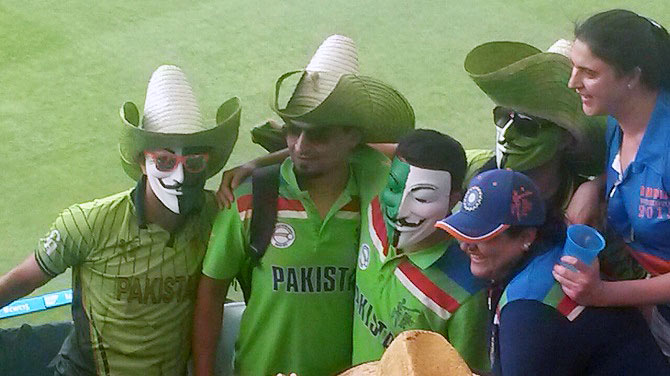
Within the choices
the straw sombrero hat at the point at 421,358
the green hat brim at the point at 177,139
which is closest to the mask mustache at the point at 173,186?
the green hat brim at the point at 177,139

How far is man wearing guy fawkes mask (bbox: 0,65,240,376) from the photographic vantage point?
127 inches

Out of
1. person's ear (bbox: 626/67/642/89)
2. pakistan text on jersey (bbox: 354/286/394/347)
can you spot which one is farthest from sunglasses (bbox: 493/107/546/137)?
pakistan text on jersey (bbox: 354/286/394/347)

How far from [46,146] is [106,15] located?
1.82 metres

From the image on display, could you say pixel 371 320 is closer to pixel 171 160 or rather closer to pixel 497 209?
pixel 497 209

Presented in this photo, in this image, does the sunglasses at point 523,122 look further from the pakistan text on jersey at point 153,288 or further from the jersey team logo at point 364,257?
the pakistan text on jersey at point 153,288

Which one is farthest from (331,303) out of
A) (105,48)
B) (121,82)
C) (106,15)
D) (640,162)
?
(106,15)

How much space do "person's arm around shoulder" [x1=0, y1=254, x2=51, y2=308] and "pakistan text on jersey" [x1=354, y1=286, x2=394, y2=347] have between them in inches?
41.7

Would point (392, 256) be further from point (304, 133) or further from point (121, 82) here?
point (121, 82)

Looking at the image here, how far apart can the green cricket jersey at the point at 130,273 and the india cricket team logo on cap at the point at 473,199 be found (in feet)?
3.25

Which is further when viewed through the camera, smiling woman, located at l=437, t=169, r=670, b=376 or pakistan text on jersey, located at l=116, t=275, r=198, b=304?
pakistan text on jersey, located at l=116, t=275, r=198, b=304

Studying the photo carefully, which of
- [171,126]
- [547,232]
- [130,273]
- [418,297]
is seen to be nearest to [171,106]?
[171,126]

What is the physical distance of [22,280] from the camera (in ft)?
11.0

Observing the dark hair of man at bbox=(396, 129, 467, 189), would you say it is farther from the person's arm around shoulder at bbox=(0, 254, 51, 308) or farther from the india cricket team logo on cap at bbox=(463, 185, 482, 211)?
the person's arm around shoulder at bbox=(0, 254, 51, 308)

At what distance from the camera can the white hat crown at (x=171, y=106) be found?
325cm
